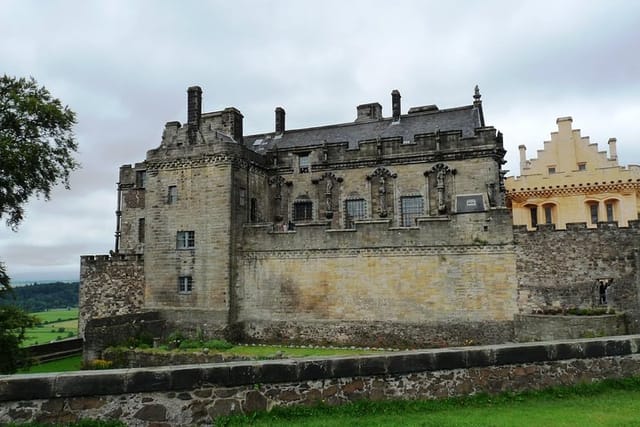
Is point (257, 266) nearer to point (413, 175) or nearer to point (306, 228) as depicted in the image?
point (306, 228)

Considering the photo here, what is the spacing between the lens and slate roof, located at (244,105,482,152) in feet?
94.3

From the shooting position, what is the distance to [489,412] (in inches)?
302

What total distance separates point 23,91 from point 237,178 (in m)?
10.7

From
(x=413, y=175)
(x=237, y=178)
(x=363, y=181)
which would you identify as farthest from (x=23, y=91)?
(x=413, y=175)

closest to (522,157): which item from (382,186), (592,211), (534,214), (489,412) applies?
(534,214)

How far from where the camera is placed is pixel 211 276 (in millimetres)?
25812

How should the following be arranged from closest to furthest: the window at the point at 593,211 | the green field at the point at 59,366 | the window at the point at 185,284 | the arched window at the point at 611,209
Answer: the green field at the point at 59,366 < the window at the point at 185,284 < the arched window at the point at 611,209 < the window at the point at 593,211

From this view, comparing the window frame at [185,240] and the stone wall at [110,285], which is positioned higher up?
the window frame at [185,240]

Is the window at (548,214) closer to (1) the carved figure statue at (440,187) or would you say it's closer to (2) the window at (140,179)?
(1) the carved figure statue at (440,187)

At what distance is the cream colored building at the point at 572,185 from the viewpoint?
103 ft

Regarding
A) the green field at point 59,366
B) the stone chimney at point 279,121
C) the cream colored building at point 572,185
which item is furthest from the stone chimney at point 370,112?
the green field at point 59,366

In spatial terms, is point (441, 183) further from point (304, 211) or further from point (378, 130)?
point (304, 211)

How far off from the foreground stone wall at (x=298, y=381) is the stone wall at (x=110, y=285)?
22.5 meters

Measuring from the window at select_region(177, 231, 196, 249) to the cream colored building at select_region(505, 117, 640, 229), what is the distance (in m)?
20.1
